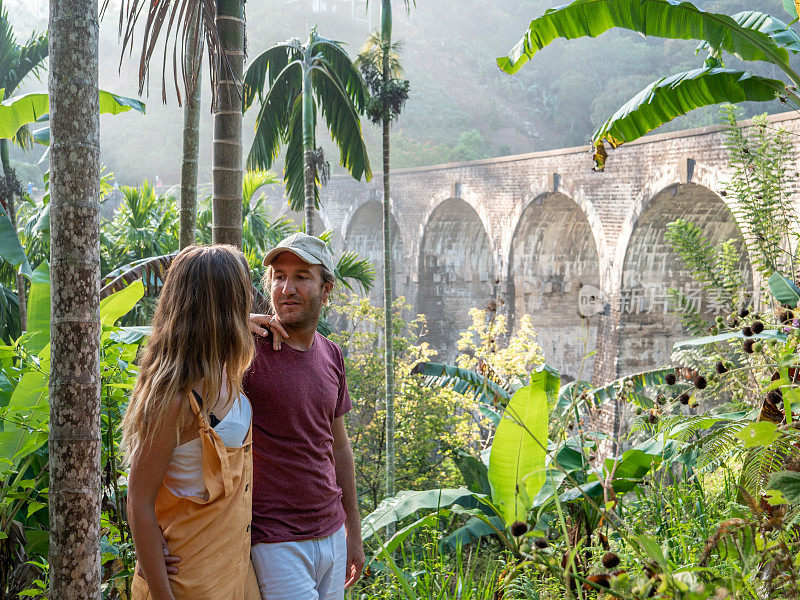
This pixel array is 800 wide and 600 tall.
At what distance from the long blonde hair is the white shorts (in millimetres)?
322

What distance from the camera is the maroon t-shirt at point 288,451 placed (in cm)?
147

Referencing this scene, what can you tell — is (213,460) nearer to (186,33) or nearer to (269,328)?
(269,328)

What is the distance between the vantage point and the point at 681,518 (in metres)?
2.33

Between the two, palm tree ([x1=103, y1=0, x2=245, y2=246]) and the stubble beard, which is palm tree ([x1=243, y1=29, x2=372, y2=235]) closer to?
palm tree ([x1=103, y1=0, x2=245, y2=246])

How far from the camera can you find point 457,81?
45.8 metres

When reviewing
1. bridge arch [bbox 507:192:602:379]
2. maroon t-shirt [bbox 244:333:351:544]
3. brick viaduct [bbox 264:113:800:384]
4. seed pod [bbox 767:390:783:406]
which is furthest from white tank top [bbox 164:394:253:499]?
bridge arch [bbox 507:192:602:379]

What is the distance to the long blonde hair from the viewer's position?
4.14ft

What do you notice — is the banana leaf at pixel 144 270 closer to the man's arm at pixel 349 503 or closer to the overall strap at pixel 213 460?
the man's arm at pixel 349 503

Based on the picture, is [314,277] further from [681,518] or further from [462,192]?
[462,192]

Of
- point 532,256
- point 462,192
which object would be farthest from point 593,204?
point 462,192

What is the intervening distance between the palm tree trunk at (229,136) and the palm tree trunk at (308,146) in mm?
4008

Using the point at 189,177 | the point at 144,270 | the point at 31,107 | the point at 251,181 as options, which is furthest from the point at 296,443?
the point at 251,181

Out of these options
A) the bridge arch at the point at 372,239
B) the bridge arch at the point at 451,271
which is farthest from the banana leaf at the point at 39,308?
the bridge arch at the point at 372,239

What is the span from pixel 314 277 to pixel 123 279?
2.48 m
